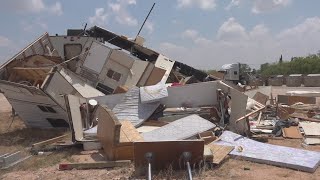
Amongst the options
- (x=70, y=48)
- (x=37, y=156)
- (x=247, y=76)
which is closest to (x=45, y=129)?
(x=70, y=48)

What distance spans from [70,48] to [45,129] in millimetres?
2986

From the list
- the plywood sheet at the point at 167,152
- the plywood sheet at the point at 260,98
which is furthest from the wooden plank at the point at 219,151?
the plywood sheet at the point at 260,98

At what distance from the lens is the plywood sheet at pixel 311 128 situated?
1046 cm

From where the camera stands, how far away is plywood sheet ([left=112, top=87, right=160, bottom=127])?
11414 mm

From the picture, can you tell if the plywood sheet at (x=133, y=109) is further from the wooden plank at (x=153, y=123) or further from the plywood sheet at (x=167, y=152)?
the plywood sheet at (x=167, y=152)

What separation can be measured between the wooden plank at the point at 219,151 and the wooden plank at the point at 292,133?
8.67ft

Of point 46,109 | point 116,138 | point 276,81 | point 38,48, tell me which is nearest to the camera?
point 116,138

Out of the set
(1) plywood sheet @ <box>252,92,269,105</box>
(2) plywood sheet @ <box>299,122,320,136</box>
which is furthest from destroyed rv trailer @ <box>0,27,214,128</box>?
(2) plywood sheet @ <box>299,122,320,136</box>

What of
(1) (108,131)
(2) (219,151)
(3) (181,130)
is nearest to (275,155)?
(2) (219,151)

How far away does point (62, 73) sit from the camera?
42.1 ft

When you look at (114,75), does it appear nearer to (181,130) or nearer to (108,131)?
(181,130)

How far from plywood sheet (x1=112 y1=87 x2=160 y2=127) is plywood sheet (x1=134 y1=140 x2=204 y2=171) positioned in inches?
163

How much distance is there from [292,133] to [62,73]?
6847 millimetres

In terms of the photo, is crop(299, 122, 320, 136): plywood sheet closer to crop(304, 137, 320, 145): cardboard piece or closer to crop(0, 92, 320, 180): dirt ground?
crop(304, 137, 320, 145): cardboard piece
